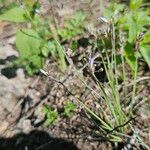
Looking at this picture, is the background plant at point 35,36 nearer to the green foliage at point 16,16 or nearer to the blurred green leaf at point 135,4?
the green foliage at point 16,16

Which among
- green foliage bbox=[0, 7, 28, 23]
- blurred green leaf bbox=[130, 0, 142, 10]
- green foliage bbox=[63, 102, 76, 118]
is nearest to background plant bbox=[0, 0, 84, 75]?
green foliage bbox=[0, 7, 28, 23]

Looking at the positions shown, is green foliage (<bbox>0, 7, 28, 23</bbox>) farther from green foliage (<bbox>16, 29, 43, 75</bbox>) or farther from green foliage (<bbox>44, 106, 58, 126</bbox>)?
green foliage (<bbox>44, 106, 58, 126</bbox>)

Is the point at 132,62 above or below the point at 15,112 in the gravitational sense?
above

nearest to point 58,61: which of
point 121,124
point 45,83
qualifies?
point 45,83

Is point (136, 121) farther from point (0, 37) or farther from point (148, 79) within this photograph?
point (0, 37)

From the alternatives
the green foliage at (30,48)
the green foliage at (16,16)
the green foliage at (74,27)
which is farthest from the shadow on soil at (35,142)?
the green foliage at (74,27)

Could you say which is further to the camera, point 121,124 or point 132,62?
point 132,62

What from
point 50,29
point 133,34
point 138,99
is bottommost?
point 138,99

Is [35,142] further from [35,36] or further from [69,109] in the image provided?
[35,36]

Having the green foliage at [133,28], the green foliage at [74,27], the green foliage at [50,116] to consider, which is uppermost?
the green foliage at [133,28]
